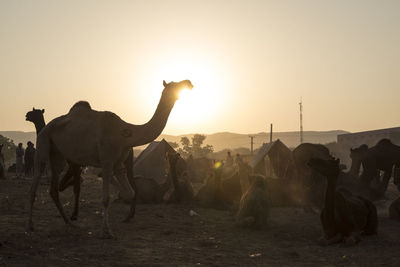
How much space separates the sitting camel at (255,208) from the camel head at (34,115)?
5.61 metres

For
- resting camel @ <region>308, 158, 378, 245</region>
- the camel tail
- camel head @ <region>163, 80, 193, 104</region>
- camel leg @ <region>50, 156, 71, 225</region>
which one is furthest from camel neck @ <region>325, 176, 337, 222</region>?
camel leg @ <region>50, 156, 71, 225</region>

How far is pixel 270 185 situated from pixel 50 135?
7.35 m

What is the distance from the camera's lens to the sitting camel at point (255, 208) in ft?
30.5

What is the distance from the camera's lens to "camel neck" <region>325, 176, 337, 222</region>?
7.53 m

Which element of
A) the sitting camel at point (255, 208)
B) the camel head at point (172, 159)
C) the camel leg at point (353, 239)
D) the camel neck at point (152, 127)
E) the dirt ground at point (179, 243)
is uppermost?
the camel neck at point (152, 127)

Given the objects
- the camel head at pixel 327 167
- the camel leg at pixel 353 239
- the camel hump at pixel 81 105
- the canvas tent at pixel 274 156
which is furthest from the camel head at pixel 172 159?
the canvas tent at pixel 274 156

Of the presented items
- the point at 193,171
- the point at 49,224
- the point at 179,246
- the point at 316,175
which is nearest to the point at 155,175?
the point at 193,171

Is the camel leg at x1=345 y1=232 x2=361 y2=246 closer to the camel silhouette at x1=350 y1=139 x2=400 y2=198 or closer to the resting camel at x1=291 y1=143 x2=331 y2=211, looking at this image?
the resting camel at x1=291 y1=143 x2=331 y2=211

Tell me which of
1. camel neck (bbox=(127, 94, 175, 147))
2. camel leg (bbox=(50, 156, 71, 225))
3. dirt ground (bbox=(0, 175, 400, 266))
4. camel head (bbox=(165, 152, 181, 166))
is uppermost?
camel neck (bbox=(127, 94, 175, 147))

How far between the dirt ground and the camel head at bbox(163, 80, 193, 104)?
267 cm

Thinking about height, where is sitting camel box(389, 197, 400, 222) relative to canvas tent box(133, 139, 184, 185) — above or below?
below

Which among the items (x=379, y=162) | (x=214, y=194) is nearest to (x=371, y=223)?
(x=214, y=194)

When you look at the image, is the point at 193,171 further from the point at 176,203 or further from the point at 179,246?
the point at 179,246

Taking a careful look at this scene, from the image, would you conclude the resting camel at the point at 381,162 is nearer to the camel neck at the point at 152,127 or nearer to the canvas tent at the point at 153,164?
the camel neck at the point at 152,127
